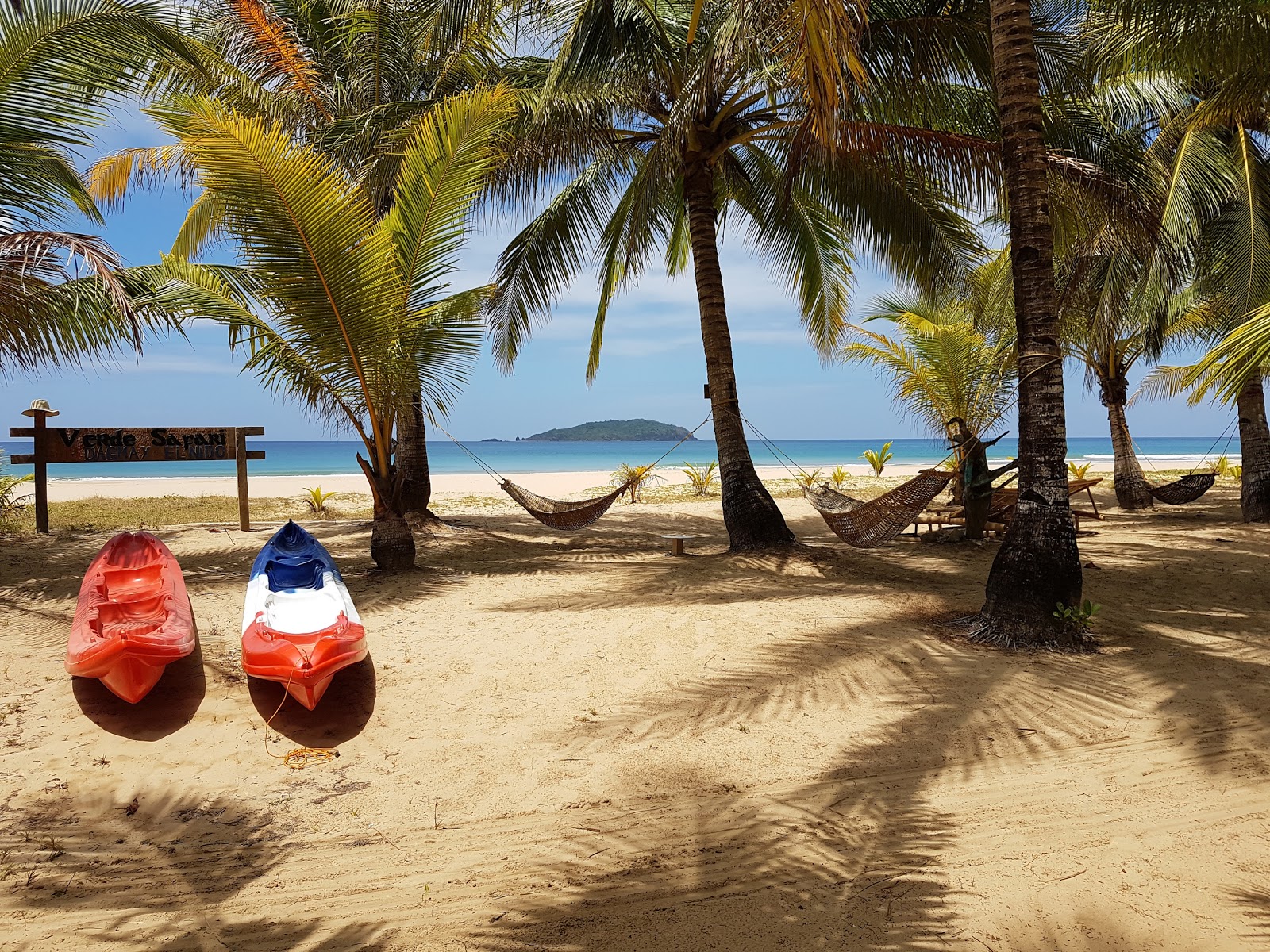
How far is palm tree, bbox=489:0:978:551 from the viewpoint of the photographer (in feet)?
17.4

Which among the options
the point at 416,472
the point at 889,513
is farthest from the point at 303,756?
the point at 416,472

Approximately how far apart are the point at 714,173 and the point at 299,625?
5.47m

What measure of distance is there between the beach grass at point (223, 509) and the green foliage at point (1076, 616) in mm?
5377

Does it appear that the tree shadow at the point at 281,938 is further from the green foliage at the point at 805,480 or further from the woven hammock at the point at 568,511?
the green foliage at the point at 805,480

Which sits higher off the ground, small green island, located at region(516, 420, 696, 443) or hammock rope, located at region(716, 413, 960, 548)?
small green island, located at region(516, 420, 696, 443)

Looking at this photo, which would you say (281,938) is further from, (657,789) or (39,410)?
(39,410)

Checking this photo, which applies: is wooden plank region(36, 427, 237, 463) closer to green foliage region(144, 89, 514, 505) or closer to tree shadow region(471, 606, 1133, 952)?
green foliage region(144, 89, 514, 505)

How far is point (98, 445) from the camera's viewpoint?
718 centimetres

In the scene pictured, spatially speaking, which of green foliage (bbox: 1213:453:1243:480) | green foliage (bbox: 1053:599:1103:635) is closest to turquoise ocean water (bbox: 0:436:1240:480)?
green foliage (bbox: 1213:453:1243:480)

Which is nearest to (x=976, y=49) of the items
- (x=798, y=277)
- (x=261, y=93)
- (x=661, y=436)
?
(x=798, y=277)

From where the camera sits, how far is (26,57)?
4648 millimetres

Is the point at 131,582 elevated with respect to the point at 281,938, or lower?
elevated

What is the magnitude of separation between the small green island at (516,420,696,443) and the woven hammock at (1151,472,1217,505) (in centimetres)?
6702

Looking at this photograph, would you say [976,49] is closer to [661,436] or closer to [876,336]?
[876,336]
